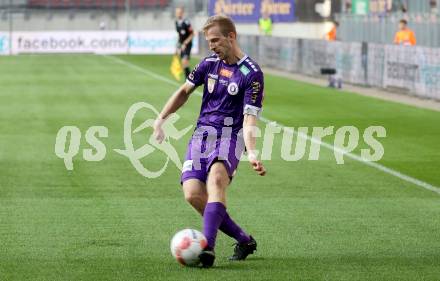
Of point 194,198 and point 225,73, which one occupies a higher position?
point 225,73

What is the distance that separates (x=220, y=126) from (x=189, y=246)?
3.54 ft

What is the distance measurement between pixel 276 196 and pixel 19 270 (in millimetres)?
4969

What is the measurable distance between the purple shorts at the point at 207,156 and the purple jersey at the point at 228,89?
0.12 m

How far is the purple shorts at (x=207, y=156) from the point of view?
9766 millimetres

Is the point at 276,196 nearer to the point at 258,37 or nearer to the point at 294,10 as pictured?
the point at 258,37

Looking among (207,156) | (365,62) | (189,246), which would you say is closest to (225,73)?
(207,156)

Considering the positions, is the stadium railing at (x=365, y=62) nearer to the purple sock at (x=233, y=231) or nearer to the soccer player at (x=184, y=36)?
the soccer player at (x=184, y=36)

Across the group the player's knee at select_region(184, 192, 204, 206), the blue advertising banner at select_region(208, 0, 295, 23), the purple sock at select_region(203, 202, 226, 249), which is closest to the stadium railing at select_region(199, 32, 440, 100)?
the blue advertising banner at select_region(208, 0, 295, 23)

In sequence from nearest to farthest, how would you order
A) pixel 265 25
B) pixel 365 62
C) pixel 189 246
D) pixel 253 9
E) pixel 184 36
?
pixel 189 246
pixel 365 62
pixel 184 36
pixel 265 25
pixel 253 9

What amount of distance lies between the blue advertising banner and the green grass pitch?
4433 centimetres

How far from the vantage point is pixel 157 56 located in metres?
62.0

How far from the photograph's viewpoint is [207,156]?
32.3 ft

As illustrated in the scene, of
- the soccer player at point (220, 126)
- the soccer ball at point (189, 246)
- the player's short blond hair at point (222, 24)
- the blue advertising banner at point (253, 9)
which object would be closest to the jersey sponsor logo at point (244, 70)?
the soccer player at point (220, 126)

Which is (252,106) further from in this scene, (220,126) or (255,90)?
(220,126)
